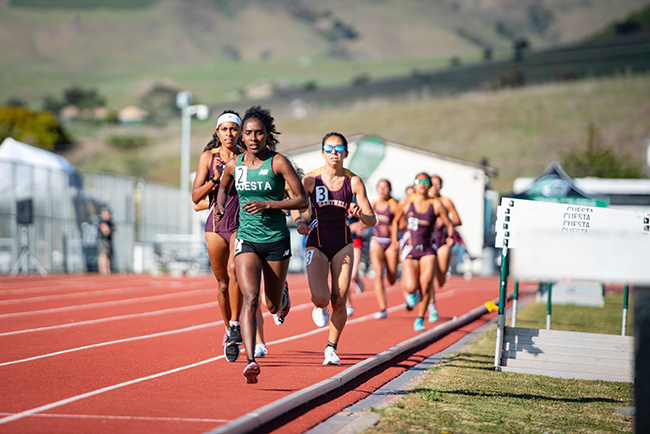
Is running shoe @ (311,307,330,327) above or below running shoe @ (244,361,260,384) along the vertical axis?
above

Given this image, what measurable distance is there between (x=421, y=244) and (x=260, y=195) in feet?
19.5

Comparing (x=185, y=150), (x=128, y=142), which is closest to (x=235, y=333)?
(x=185, y=150)

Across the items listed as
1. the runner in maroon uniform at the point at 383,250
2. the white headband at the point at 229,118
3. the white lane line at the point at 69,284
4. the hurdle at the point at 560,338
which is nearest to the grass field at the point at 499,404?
the hurdle at the point at 560,338

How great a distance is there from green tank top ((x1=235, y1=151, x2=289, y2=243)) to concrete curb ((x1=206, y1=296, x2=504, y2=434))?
4.53 ft

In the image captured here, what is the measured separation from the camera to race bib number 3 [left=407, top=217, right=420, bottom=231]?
44.0ft

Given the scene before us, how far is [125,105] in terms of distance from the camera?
123 meters

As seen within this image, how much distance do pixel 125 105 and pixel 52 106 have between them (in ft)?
36.0

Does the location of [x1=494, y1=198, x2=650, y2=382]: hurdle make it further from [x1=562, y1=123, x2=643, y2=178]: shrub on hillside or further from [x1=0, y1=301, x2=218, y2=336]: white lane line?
[x1=562, y1=123, x2=643, y2=178]: shrub on hillside

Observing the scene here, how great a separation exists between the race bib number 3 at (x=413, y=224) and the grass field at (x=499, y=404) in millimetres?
2691

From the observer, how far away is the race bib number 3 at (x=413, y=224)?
1341 cm

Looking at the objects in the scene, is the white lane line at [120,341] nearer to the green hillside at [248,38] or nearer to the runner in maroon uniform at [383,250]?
the runner in maroon uniform at [383,250]

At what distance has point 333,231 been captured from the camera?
924cm

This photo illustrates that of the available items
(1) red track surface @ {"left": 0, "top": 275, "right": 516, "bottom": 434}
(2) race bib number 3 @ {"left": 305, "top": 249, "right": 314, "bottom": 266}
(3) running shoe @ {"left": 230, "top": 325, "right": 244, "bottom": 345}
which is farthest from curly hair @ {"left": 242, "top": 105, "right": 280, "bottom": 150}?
(1) red track surface @ {"left": 0, "top": 275, "right": 516, "bottom": 434}

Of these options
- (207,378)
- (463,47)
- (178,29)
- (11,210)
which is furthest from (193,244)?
(178,29)
